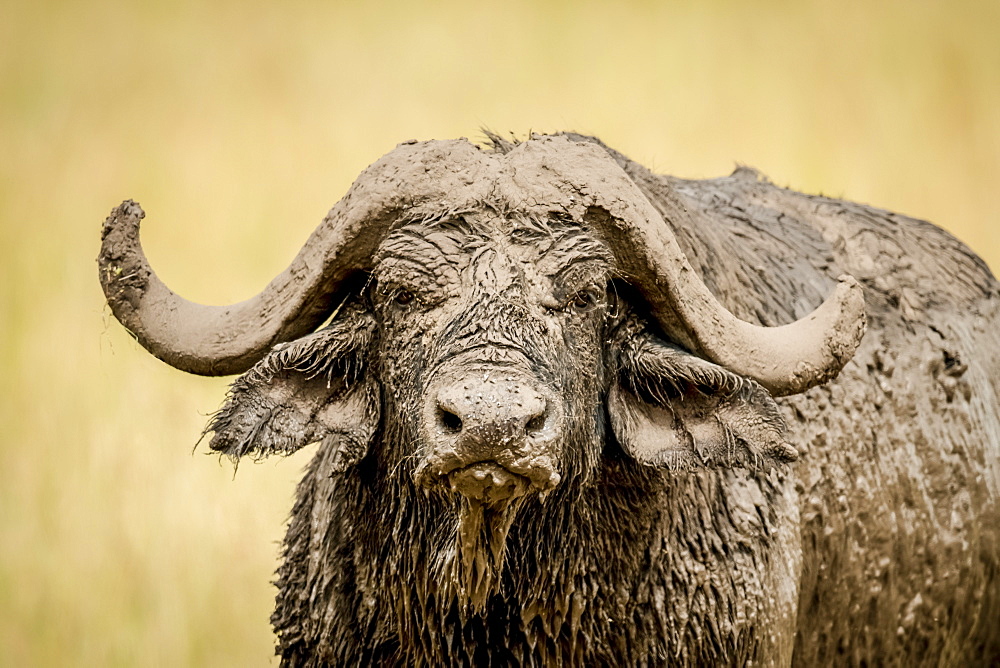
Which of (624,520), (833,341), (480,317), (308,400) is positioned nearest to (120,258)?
(308,400)

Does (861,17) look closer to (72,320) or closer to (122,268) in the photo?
(72,320)

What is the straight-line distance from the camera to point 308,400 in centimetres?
434

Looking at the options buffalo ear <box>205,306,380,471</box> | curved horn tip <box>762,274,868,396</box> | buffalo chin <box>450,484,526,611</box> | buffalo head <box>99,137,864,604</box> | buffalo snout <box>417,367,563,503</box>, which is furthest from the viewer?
curved horn tip <box>762,274,868,396</box>

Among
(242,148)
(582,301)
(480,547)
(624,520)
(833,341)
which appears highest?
(242,148)

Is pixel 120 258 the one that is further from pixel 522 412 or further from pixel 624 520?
pixel 624 520

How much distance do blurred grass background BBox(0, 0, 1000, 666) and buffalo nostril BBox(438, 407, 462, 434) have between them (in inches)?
166

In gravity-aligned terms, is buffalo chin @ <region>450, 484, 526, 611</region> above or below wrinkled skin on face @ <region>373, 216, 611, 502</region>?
below

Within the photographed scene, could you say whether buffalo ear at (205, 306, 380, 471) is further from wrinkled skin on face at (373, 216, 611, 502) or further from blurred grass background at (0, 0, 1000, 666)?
blurred grass background at (0, 0, 1000, 666)

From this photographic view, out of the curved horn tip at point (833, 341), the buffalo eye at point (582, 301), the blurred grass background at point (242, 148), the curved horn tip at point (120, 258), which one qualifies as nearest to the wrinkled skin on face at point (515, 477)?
the buffalo eye at point (582, 301)

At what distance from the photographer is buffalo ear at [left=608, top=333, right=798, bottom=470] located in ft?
13.9

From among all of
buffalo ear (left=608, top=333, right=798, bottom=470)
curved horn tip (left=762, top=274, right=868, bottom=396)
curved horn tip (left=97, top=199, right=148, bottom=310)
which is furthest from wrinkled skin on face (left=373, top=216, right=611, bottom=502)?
curved horn tip (left=97, top=199, right=148, bottom=310)

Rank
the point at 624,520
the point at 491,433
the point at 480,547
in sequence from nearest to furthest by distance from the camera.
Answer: the point at 491,433, the point at 480,547, the point at 624,520

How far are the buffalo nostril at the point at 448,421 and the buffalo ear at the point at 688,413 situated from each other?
2.83 ft

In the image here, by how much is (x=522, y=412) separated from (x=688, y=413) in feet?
3.33
